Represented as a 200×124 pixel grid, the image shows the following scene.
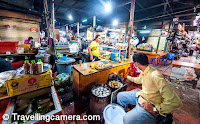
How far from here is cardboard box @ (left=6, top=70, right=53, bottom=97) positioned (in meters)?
1.48

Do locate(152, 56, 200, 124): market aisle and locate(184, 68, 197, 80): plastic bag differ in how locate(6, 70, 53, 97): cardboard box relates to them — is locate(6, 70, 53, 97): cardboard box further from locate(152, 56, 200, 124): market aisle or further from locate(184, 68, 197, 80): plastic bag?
locate(184, 68, 197, 80): plastic bag

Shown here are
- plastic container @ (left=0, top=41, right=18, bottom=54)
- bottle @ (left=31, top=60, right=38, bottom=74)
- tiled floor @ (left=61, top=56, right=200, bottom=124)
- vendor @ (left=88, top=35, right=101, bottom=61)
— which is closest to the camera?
bottle @ (left=31, top=60, right=38, bottom=74)

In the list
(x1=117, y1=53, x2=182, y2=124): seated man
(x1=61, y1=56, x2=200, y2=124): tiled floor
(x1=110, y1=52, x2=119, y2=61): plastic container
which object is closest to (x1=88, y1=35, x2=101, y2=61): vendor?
(x1=110, y1=52, x2=119, y2=61): plastic container

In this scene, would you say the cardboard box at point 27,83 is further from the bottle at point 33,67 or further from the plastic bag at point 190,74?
the plastic bag at point 190,74

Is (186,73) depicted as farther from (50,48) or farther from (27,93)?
(50,48)

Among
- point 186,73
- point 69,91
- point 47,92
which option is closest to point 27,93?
point 47,92

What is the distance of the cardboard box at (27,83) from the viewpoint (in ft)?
4.84

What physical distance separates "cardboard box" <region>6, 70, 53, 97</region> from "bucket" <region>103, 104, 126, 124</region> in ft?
4.94

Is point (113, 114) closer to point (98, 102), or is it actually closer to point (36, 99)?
point (98, 102)

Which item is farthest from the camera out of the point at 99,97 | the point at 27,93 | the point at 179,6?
the point at 179,6

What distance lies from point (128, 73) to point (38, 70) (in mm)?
4205

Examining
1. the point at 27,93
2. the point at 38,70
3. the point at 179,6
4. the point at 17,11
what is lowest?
the point at 27,93

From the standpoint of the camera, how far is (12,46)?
4.05 m

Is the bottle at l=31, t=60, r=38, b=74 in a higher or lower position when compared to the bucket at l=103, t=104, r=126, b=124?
higher
